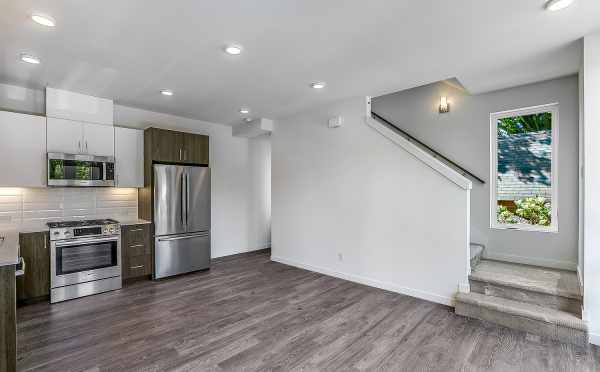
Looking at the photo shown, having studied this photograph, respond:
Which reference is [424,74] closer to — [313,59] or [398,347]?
[313,59]

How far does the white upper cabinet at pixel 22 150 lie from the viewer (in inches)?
136

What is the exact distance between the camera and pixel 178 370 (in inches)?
88.1

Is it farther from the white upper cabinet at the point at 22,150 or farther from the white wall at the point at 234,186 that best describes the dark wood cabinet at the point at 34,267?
the white wall at the point at 234,186

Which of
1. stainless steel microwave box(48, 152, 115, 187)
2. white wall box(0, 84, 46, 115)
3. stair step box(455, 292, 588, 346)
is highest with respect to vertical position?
white wall box(0, 84, 46, 115)

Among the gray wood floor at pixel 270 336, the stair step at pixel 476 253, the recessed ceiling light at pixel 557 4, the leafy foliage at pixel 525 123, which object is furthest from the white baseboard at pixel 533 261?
the recessed ceiling light at pixel 557 4

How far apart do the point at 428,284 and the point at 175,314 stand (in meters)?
3.09

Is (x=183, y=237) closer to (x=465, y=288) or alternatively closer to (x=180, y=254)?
(x=180, y=254)

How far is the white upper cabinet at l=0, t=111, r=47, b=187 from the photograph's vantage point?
346 centimetres

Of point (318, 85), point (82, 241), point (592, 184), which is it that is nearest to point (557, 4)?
point (592, 184)

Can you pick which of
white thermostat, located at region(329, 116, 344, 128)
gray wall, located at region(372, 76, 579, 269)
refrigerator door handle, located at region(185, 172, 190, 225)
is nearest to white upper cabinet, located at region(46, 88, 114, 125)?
refrigerator door handle, located at region(185, 172, 190, 225)

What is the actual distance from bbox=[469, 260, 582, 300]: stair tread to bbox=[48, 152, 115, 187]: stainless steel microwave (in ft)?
16.7

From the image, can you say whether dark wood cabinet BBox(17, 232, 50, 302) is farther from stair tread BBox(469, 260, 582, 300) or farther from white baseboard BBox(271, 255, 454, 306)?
stair tread BBox(469, 260, 582, 300)

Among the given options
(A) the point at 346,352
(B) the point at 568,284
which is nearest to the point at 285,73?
(A) the point at 346,352

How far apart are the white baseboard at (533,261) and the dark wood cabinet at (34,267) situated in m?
5.88
